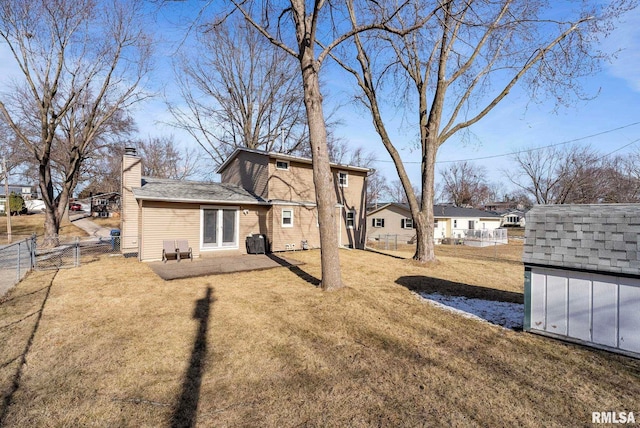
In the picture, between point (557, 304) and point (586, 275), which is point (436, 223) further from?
point (586, 275)

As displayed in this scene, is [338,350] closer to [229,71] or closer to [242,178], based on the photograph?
[242,178]

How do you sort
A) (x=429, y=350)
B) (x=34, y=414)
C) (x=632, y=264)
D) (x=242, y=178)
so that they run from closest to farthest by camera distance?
(x=34, y=414) → (x=632, y=264) → (x=429, y=350) → (x=242, y=178)

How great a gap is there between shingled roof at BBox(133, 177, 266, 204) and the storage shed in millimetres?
10757

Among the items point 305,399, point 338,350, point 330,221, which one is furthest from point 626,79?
point 305,399

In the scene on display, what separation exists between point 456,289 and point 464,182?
5023cm

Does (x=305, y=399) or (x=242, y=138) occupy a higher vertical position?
(x=242, y=138)

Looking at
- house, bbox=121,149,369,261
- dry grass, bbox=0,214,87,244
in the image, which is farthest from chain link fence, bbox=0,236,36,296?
dry grass, bbox=0,214,87,244

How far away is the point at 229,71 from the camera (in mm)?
22859

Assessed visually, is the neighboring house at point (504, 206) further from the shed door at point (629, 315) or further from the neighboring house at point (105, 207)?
the shed door at point (629, 315)

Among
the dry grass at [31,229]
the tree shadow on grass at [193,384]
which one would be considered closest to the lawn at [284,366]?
the tree shadow on grass at [193,384]

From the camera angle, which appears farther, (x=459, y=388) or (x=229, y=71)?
(x=229, y=71)

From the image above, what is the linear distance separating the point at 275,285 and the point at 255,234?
605 centimetres

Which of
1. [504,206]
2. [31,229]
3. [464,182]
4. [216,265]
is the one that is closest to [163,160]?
[31,229]

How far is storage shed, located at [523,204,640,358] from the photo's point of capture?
12.8ft
